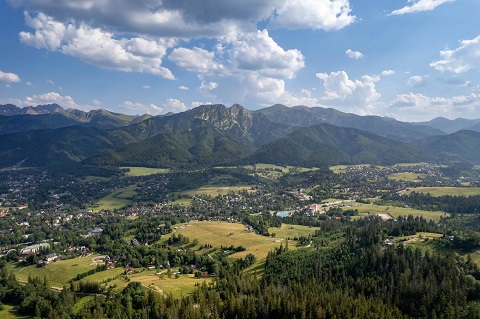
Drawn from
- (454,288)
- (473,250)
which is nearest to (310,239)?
(473,250)

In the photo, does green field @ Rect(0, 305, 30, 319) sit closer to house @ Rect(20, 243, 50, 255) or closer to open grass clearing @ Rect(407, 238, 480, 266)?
house @ Rect(20, 243, 50, 255)

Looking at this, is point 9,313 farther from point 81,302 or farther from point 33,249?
point 33,249

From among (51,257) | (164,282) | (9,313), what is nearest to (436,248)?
(164,282)

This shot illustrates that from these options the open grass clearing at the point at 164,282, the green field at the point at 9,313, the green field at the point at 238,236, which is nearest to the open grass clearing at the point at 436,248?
the green field at the point at 238,236

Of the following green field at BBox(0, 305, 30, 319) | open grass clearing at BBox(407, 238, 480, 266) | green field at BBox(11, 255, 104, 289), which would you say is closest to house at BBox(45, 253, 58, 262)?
green field at BBox(11, 255, 104, 289)

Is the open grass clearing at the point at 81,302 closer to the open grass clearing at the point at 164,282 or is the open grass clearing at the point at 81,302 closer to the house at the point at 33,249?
the open grass clearing at the point at 164,282

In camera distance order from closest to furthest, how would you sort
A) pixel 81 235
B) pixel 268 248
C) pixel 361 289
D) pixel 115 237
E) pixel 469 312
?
1. pixel 469 312
2. pixel 361 289
3. pixel 268 248
4. pixel 115 237
5. pixel 81 235

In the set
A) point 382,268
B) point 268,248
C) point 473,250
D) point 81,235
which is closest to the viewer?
point 382,268

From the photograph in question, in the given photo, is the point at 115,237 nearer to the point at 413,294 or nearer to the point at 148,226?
the point at 148,226
